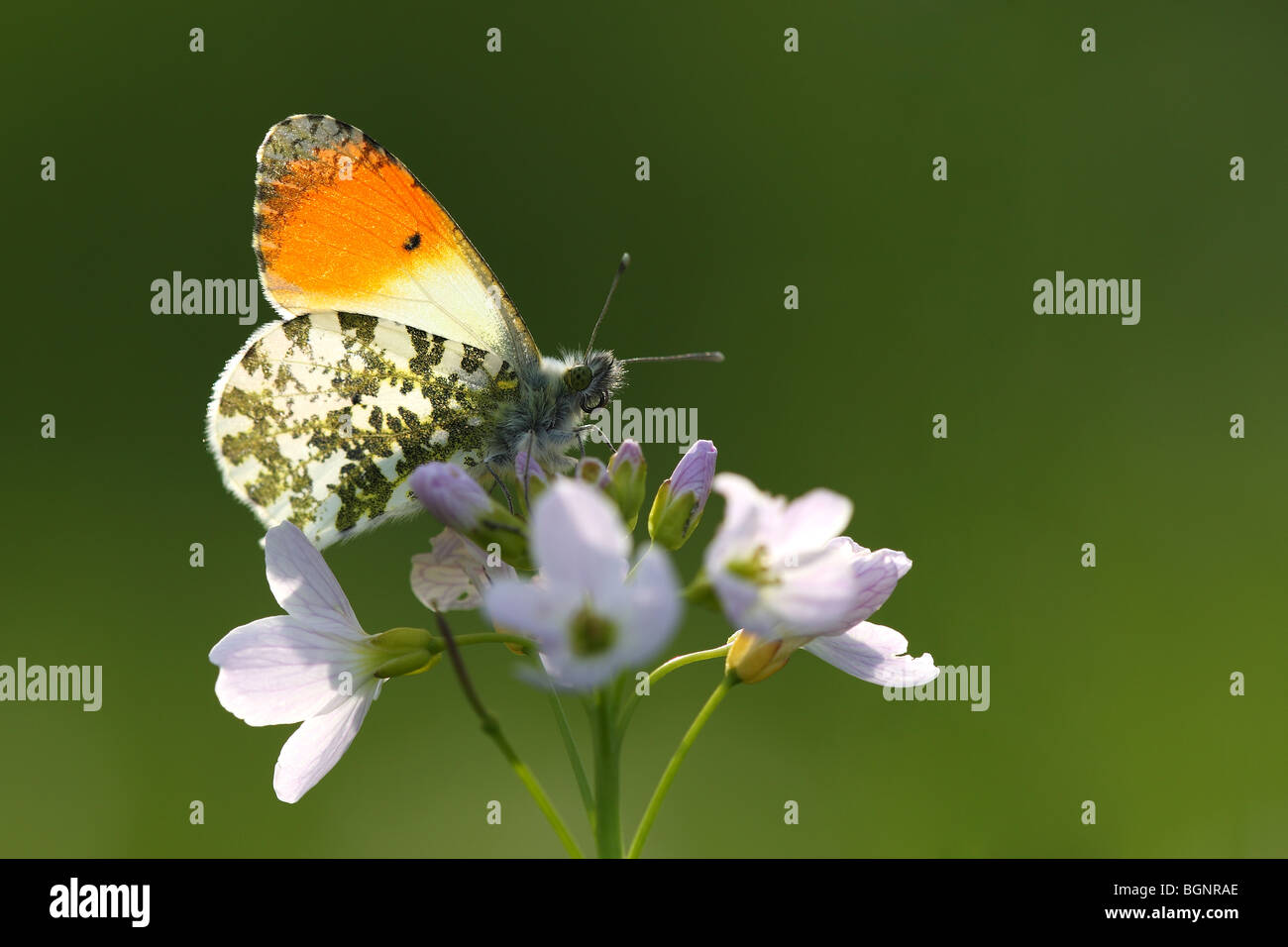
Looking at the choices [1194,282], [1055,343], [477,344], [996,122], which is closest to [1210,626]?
[1055,343]

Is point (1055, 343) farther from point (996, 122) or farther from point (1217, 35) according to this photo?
point (1217, 35)

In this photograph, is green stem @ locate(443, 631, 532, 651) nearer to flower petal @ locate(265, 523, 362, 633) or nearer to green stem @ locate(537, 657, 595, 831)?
green stem @ locate(537, 657, 595, 831)

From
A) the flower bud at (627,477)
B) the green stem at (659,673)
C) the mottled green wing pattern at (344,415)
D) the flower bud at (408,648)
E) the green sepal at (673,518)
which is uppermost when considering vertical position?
the mottled green wing pattern at (344,415)

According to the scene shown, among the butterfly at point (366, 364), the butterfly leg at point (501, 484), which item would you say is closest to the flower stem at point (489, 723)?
the butterfly leg at point (501, 484)

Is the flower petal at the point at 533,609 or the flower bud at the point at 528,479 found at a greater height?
the flower bud at the point at 528,479

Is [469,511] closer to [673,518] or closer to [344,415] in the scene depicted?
[673,518]

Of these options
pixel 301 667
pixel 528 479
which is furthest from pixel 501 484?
pixel 301 667

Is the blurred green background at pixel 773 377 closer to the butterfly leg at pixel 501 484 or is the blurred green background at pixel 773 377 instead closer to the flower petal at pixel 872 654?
the flower petal at pixel 872 654
